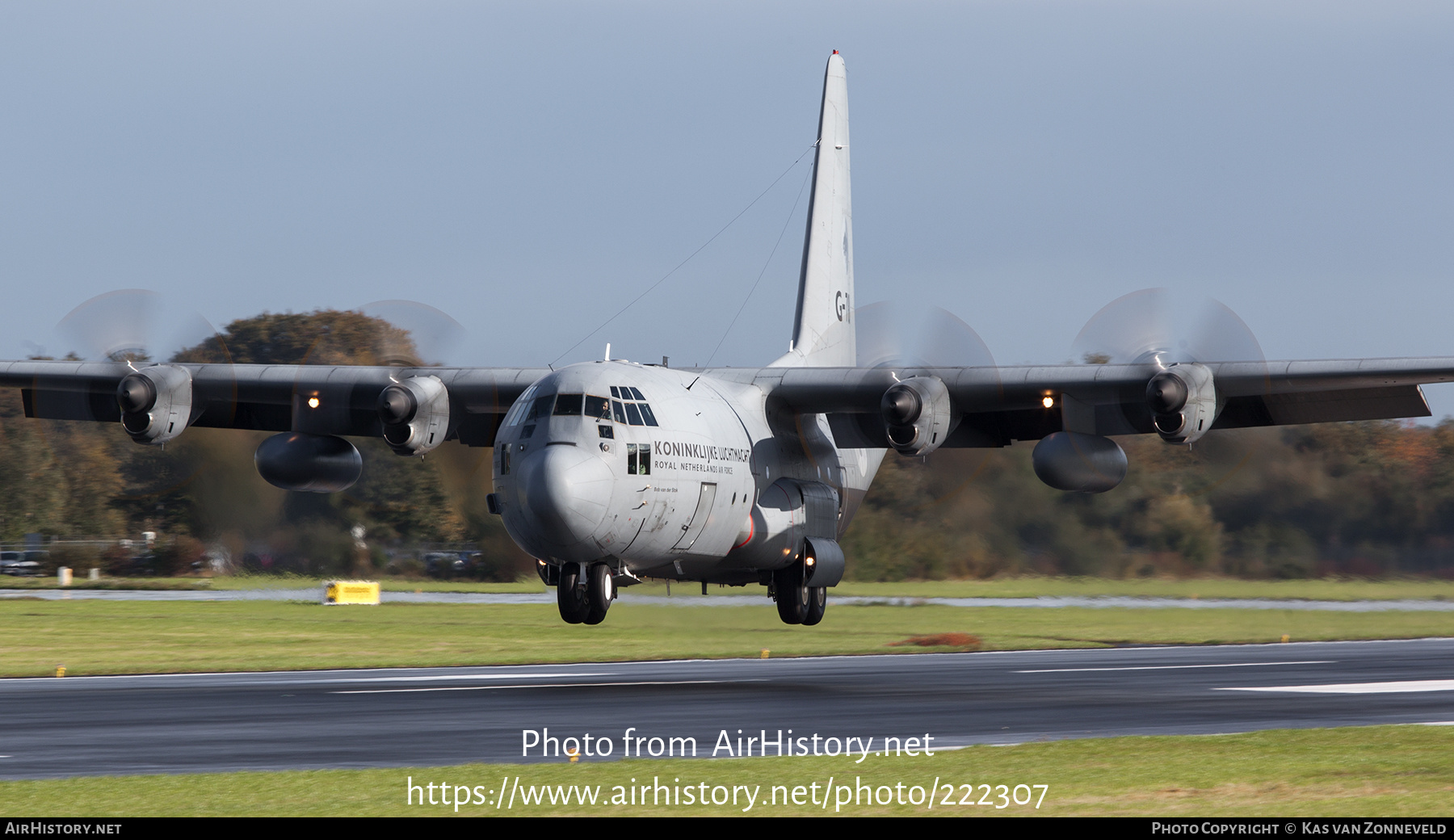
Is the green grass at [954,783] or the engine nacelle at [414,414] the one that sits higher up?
the engine nacelle at [414,414]

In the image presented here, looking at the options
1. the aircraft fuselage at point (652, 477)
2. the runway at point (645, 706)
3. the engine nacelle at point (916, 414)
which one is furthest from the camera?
the engine nacelle at point (916, 414)

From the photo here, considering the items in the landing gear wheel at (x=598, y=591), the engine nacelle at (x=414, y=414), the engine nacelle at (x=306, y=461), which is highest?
the engine nacelle at (x=414, y=414)

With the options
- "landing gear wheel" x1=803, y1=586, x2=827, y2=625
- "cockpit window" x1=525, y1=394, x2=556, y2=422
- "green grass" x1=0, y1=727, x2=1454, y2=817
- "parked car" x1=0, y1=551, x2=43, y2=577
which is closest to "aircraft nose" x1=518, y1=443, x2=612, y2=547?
"cockpit window" x1=525, y1=394, x2=556, y2=422

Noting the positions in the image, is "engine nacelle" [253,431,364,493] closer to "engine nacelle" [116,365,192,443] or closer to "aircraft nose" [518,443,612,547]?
"engine nacelle" [116,365,192,443]

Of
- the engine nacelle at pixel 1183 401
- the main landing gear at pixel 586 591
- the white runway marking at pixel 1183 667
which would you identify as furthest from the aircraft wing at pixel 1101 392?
the main landing gear at pixel 586 591

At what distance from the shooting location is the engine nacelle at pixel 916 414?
2505 cm

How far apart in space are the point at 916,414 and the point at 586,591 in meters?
6.51

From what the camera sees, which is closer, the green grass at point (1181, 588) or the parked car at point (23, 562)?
the green grass at point (1181, 588)

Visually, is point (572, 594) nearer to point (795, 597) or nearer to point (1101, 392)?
point (795, 597)

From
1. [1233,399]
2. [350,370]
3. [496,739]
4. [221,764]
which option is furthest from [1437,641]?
[221,764]

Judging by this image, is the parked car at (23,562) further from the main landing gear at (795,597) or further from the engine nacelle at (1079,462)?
the engine nacelle at (1079,462)

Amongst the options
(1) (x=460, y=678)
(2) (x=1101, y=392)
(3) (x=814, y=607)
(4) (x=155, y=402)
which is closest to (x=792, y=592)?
(3) (x=814, y=607)

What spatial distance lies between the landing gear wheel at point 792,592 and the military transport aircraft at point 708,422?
0.11 feet

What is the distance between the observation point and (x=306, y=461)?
27.7 m
